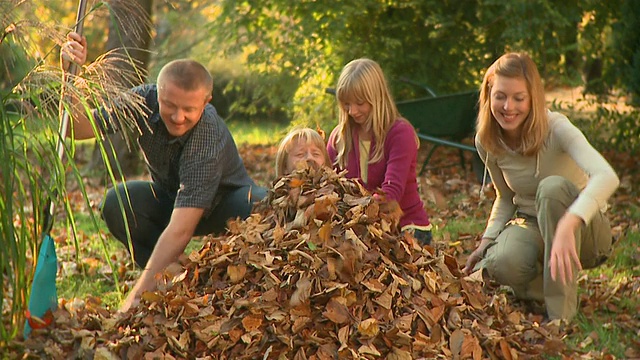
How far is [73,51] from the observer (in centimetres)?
309

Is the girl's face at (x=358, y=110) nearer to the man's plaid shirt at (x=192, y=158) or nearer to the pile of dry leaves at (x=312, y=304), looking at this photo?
the man's plaid shirt at (x=192, y=158)

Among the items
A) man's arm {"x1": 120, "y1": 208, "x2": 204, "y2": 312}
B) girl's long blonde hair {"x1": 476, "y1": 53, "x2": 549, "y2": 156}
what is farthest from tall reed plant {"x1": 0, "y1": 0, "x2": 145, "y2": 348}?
girl's long blonde hair {"x1": 476, "y1": 53, "x2": 549, "y2": 156}

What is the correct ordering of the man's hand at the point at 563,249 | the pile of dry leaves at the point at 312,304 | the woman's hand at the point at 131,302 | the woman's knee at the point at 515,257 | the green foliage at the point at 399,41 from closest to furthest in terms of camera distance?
the pile of dry leaves at the point at 312,304, the man's hand at the point at 563,249, the woman's hand at the point at 131,302, the woman's knee at the point at 515,257, the green foliage at the point at 399,41

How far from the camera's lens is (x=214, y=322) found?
9.60 ft

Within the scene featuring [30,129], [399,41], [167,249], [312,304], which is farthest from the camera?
[399,41]

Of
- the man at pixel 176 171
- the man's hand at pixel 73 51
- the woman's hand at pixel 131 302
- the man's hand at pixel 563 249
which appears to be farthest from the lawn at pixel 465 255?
the man's hand at pixel 73 51

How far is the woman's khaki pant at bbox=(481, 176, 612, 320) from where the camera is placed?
11.5 feet

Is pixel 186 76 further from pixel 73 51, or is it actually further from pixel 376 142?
pixel 376 142

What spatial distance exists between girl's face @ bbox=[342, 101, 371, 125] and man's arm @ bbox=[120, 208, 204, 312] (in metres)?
0.87

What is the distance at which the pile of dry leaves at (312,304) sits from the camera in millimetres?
2867

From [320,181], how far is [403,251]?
44cm

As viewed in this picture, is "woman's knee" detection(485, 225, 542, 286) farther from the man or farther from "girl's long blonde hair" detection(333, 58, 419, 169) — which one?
the man

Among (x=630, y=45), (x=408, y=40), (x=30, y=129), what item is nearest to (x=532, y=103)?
(x=30, y=129)

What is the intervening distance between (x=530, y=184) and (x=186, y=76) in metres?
1.62
